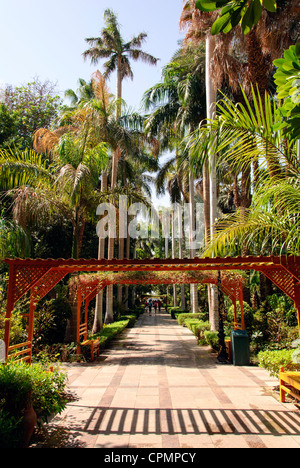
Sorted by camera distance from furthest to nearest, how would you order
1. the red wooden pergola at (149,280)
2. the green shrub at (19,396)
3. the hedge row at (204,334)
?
the hedge row at (204,334) → the red wooden pergola at (149,280) → the green shrub at (19,396)

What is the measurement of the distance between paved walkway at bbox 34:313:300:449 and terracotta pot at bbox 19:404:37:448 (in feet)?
1.35

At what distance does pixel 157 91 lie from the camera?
19312mm

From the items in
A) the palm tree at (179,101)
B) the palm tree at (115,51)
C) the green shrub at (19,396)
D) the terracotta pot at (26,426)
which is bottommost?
the terracotta pot at (26,426)

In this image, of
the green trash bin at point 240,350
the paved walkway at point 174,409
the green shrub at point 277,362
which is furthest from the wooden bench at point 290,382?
the green trash bin at point 240,350

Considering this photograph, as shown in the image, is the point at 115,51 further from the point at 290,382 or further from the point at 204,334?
the point at 290,382

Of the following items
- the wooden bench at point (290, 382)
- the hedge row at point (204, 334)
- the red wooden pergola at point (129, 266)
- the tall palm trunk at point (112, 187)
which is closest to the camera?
the wooden bench at point (290, 382)

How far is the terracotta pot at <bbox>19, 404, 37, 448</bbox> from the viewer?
4.21m

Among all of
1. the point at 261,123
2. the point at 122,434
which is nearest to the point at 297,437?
the point at 122,434

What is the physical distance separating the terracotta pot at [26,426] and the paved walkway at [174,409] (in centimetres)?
41

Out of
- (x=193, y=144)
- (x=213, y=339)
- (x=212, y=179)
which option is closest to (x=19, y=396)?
(x=193, y=144)

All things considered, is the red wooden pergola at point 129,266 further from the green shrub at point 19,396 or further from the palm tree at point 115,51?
the palm tree at point 115,51

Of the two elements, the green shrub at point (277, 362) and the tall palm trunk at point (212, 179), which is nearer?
the green shrub at point (277, 362)

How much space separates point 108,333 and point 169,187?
→ 1658 cm

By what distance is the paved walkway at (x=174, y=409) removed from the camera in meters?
4.72
